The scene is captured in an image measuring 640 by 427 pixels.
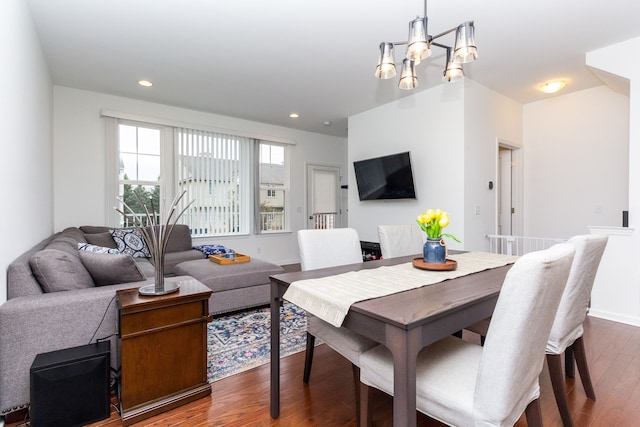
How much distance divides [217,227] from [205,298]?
3672mm

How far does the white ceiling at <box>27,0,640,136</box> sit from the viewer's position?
2.44 meters

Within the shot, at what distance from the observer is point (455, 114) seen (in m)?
3.78

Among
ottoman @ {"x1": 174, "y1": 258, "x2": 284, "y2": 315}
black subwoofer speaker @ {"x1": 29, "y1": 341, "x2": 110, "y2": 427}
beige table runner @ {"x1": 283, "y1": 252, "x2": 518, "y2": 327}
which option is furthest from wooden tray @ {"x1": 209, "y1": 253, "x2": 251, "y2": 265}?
beige table runner @ {"x1": 283, "y1": 252, "x2": 518, "y2": 327}

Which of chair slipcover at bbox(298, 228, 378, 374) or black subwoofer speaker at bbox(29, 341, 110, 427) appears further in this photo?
chair slipcover at bbox(298, 228, 378, 374)

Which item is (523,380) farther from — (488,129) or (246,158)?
(246,158)

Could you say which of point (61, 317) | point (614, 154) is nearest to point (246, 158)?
point (61, 317)

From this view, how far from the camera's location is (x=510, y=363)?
3.03 ft

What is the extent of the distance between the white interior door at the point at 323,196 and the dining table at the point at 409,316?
15.7 feet

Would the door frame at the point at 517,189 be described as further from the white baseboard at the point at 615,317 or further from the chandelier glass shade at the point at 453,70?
the chandelier glass shade at the point at 453,70

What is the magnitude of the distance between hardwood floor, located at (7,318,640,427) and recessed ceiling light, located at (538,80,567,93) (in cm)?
301

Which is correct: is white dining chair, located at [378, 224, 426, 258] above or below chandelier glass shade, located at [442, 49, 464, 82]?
below

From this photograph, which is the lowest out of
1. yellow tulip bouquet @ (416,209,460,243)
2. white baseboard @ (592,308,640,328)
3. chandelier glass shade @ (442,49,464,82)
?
white baseboard @ (592,308,640,328)

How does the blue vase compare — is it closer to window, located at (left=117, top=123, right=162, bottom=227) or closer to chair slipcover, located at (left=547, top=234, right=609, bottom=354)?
chair slipcover, located at (left=547, top=234, right=609, bottom=354)

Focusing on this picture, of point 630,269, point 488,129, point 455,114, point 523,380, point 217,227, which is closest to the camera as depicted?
point 523,380
